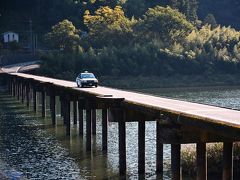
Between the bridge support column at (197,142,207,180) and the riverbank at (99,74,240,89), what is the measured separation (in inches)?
3811

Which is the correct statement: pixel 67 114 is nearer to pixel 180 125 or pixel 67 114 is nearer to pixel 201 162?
pixel 180 125

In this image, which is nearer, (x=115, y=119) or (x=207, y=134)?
(x=207, y=134)

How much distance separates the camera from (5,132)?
52.3 m

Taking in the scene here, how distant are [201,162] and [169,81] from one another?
347ft

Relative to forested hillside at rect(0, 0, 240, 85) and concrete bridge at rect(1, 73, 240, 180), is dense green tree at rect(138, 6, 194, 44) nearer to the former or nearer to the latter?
forested hillside at rect(0, 0, 240, 85)

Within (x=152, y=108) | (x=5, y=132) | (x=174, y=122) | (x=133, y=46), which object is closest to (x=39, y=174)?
(x=152, y=108)

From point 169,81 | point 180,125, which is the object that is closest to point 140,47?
point 169,81

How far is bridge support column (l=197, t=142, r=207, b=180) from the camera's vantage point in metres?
23.7

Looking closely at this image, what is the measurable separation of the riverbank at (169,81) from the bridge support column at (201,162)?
96.8m

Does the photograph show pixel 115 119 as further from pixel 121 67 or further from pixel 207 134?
pixel 121 67

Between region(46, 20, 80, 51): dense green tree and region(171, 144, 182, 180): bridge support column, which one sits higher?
region(46, 20, 80, 51): dense green tree

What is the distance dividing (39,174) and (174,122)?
12.2 metres

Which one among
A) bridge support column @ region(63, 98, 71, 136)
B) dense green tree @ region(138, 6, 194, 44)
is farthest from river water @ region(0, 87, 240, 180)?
dense green tree @ region(138, 6, 194, 44)

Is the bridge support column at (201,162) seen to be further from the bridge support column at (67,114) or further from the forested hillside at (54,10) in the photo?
the forested hillside at (54,10)
